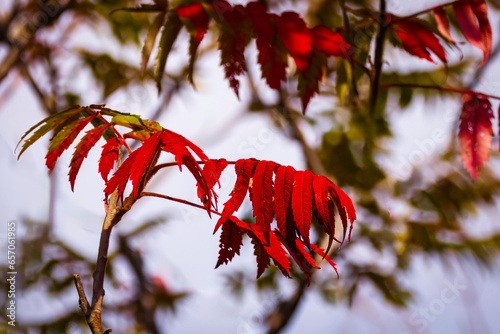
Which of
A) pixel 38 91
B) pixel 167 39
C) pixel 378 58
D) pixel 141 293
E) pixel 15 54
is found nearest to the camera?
pixel 167 39

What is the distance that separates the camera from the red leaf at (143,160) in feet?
1.57

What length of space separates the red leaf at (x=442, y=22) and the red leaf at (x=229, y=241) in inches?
22.6

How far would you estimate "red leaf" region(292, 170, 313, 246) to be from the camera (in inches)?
19.9

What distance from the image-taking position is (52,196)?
6.20 ft

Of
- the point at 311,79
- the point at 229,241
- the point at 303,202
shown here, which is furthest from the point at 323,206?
the point at 311,79

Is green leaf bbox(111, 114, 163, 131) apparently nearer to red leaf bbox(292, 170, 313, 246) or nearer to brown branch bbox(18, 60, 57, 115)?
red leaf bbox(292, 170, 313, 246)

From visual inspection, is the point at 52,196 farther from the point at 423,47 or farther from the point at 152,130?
the point at 423,47

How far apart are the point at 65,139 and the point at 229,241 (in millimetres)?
250

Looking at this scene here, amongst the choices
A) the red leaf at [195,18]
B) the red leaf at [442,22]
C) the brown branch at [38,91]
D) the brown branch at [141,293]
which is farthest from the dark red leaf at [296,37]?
the brown branch at [141,293]

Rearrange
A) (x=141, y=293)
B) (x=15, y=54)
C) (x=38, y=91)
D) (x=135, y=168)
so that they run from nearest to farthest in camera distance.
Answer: (x=135, y=168) → (x=15, y=54) → (x=38, y=91) → (x=141, y=293)

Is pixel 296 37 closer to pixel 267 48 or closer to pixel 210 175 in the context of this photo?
pixel 267 48

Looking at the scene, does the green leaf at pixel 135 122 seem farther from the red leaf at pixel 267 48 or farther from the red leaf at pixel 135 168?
the red leaf at pixel 267 48

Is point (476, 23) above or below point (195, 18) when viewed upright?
below

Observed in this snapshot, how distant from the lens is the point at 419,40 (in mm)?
857
